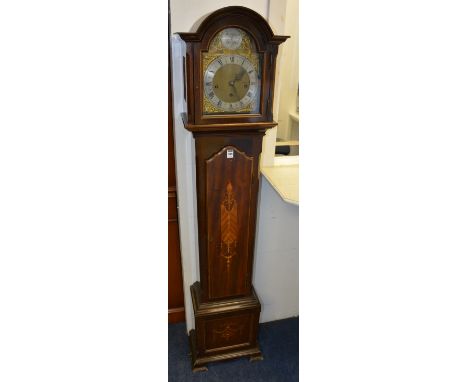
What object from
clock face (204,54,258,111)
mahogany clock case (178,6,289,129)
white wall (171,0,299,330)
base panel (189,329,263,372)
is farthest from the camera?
base panel (189,329,263,372)

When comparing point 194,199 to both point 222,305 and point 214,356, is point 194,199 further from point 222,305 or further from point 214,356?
point 214,356

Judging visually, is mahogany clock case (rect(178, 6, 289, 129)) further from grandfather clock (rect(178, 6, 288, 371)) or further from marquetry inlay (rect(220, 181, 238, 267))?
marquetry inlay (rect(220, 181, 238, 267))

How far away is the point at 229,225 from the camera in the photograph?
1596 millimetres

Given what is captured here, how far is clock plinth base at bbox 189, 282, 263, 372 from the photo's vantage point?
5.79ft

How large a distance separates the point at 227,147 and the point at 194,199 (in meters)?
0.37

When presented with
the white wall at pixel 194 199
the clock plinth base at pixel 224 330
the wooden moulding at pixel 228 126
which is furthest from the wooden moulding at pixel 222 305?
the wooden moulding at pixel 228 126

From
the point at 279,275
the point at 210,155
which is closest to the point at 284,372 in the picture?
the point at 279,275

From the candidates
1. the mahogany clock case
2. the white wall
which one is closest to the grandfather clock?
the mahogany clock case

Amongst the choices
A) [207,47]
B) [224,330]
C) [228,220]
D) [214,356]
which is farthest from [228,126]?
[214,356]

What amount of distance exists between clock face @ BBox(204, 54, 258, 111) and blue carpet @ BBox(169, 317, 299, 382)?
129 centimetres

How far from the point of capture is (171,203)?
71.3 inches

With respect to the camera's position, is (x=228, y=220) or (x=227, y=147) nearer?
(x=227, y=147)
